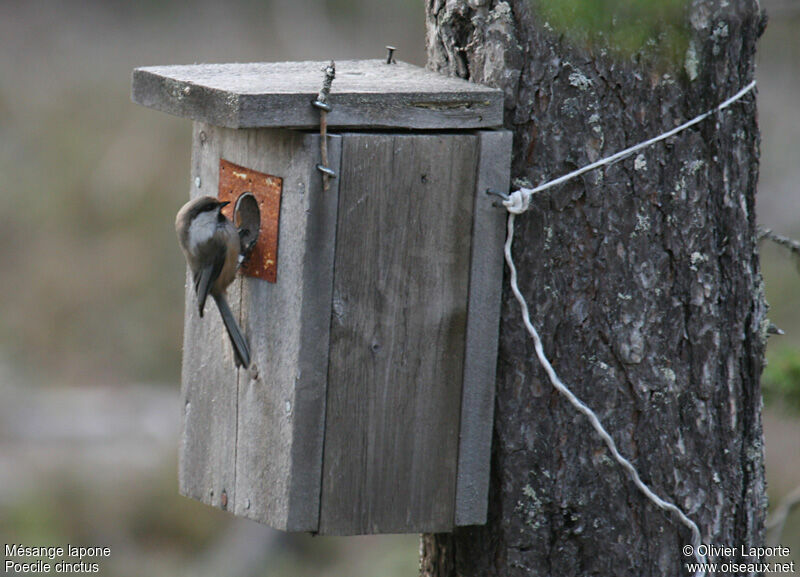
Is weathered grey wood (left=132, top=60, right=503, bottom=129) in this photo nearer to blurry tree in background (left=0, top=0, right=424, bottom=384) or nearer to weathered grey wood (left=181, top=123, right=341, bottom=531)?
weathered grey wood (left=181, top=123, right=341, bottom=531)

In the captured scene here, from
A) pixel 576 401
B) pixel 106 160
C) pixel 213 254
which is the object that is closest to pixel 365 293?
pixel 213 254

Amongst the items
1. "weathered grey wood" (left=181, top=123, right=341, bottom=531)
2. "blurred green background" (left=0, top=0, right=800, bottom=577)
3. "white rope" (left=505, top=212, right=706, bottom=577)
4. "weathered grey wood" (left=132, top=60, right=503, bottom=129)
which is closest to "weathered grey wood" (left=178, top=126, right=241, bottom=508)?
"weathered grey wood" (left=181, top=123, right=341, bottom=531)

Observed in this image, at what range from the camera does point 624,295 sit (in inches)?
102

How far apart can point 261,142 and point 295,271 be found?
340mm

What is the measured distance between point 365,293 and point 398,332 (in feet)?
0.40

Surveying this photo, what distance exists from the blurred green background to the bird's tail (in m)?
3.31

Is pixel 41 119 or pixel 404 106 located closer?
pixel 404 106

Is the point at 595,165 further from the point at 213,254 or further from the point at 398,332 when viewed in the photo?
the point at 213,254

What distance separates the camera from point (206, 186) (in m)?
2.86

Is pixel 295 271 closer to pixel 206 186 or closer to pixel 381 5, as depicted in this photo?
pixel 206 186

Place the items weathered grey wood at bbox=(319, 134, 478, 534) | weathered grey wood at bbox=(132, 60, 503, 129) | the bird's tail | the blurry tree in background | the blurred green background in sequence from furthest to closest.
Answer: the blurry tree in background
the blurred green background
the bird's tail
weathered grey wood at bbox=(319, 134, 478, 534)
weathered grey wood at bbox=(132, 60, 503, 129)

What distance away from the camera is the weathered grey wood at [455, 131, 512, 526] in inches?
99.1

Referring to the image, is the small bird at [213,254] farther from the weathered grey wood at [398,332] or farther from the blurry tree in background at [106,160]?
the blurry tree in background at [106,160]

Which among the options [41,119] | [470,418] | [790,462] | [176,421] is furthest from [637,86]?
[41,119]
